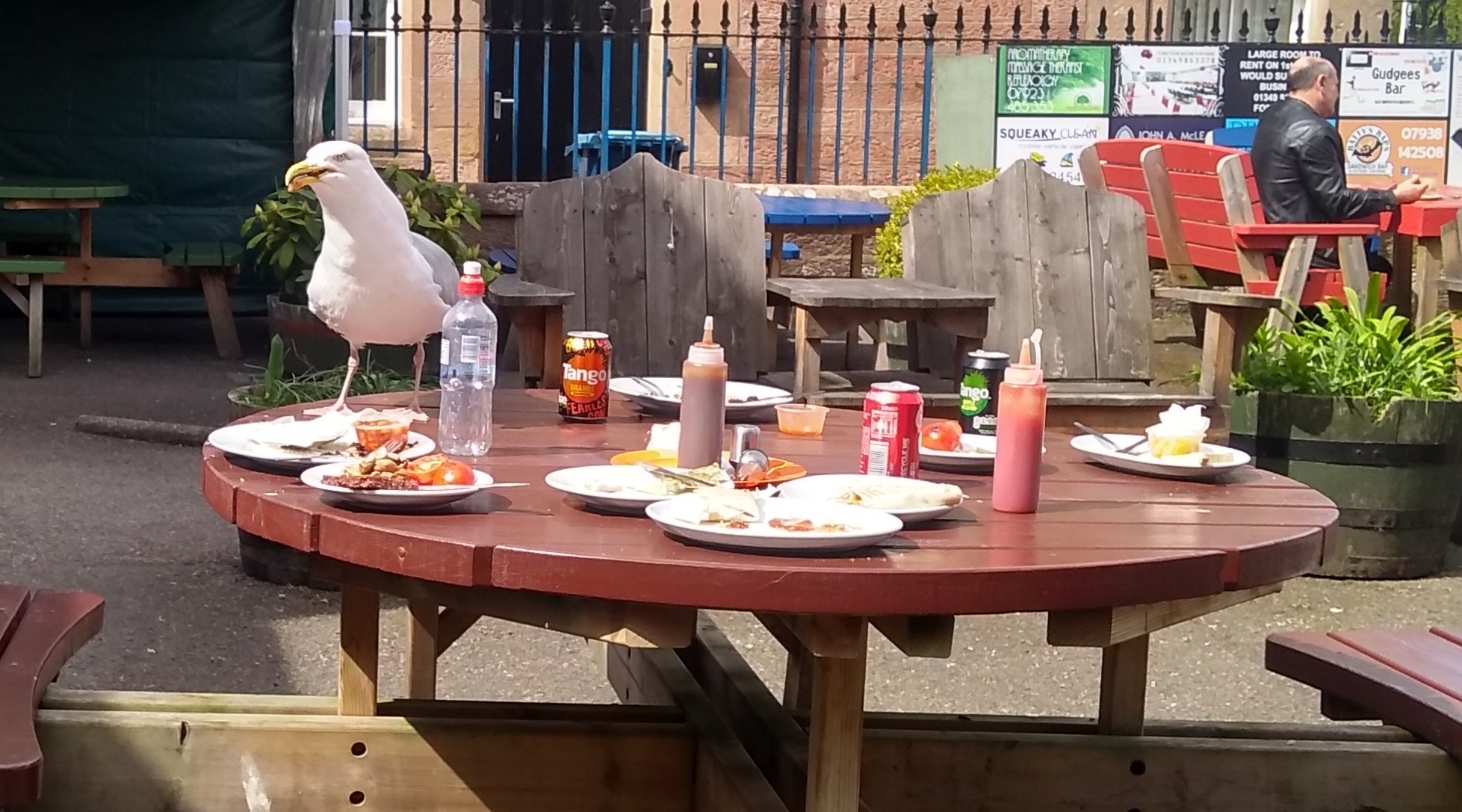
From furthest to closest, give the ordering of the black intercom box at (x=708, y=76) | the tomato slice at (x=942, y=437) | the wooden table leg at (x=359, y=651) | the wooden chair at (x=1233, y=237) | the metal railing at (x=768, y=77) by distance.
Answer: the black intercom box at (x=708, y=76) < the metal railing at (x=768, y=77) < the wooden chair at (x=1233, y=237) < the tomato slice at (x=942, y=437) < the wooden table leg at (x=359, y=651)

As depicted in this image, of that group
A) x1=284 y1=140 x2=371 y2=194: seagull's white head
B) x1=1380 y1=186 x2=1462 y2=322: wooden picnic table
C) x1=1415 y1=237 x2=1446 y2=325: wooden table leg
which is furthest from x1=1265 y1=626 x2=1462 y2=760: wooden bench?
A: x1=1415 y1=237 x2=1446 y2=325: wooden table leg

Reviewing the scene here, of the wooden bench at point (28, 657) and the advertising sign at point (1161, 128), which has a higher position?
the advertising sign at point (1161, 128)

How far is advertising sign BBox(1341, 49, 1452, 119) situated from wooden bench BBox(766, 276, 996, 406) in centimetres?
632

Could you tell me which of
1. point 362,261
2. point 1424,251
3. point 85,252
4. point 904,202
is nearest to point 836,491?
point 362,261

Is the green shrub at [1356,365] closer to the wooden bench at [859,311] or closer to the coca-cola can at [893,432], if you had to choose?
the wooden bench at [859,311]

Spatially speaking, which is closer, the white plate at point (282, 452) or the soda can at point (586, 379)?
the white plate at point (282, 452)

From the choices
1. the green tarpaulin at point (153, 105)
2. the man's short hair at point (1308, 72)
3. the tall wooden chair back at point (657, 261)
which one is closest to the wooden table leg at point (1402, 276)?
the man's short hair at point (1308, 72)

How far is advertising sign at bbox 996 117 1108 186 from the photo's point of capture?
10.3 metres

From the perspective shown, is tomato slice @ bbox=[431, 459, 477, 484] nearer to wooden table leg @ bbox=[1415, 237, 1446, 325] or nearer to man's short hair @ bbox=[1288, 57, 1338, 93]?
wooden table leg @ bbox=[1415, 237, 1446, 325]

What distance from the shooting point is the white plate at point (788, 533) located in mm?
1926

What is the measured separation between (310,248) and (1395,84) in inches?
274

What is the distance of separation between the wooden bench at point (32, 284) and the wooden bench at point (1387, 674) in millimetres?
6326

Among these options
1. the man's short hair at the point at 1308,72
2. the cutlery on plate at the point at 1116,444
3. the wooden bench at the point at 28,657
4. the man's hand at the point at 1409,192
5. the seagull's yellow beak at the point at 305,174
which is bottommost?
the wooden bench at the point at 28,657

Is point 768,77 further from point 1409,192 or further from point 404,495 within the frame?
point 404,495
